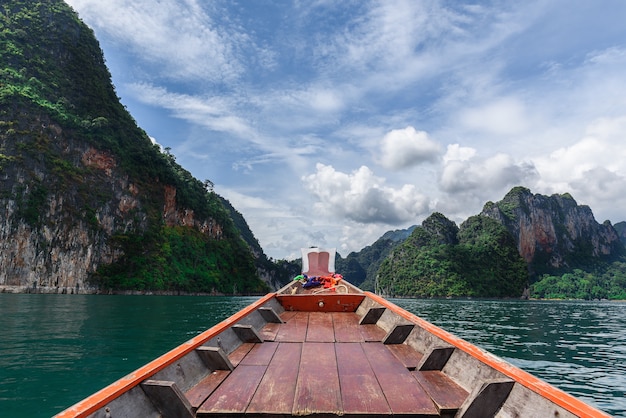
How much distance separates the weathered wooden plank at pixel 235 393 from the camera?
2.43 m

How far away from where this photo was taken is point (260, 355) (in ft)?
12.4

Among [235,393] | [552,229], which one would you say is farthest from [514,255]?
[235,393]

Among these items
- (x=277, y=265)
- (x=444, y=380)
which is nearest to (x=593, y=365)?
(x=444, y=380)

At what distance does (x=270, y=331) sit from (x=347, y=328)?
1093mm

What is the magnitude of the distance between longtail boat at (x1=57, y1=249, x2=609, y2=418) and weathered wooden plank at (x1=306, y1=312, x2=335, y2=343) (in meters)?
0.04

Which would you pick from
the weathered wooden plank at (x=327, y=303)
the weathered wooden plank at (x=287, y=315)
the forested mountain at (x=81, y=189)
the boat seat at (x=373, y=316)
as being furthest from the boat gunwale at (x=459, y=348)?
the forested mountain at (x=81, y=189)

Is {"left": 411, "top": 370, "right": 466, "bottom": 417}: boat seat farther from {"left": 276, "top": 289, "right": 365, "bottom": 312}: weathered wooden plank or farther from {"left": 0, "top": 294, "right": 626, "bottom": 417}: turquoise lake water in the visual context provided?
{"left": 0, "top": 294, "right": 626, "bottom": 417}: turquoise lake water

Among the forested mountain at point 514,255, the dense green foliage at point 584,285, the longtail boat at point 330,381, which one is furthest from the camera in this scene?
the dense green foliage at point 584,285

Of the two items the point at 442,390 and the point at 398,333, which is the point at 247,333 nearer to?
the point at 398,333

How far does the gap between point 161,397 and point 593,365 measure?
44.4 ft

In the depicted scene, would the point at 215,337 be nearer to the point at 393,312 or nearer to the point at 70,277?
the point at 393,312

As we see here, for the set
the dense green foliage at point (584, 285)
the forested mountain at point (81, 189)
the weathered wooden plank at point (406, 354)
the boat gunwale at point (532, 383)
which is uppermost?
the forested mountain at point (81, 189)

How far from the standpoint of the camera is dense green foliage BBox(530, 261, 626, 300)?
100250 mm

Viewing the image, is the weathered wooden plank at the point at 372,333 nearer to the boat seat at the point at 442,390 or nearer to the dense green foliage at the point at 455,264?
the boat seat at the point at 442,390
